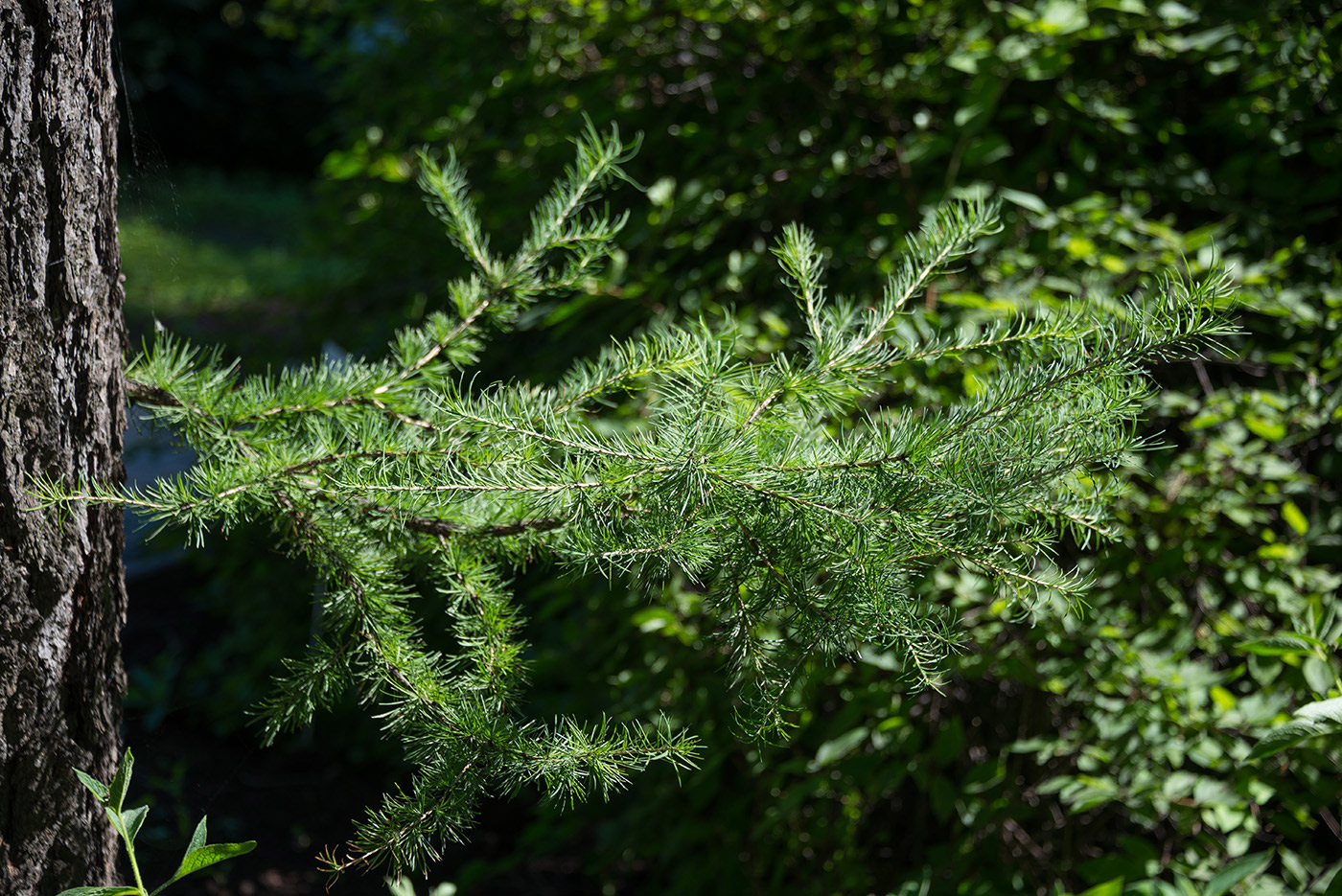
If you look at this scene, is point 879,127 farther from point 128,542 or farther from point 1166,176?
point 128,542

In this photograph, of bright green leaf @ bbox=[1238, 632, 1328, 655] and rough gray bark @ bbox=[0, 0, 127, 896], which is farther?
bright green leaf @ bbox=[1238, 632, 1328, 655]

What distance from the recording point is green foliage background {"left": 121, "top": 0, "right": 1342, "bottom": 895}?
165cm

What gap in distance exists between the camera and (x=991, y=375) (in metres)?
1.42

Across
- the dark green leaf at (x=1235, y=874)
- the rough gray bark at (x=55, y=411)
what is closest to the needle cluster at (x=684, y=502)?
the rough gray bark at (x=55, y=411)

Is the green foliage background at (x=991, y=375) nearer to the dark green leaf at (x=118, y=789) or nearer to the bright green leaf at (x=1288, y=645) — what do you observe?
the bright green leaf at (x=1288, y=645)

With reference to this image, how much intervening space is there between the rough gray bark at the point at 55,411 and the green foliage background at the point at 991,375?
0.97 meters

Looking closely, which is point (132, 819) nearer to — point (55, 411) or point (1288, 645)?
point (55, 411)

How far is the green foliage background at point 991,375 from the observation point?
5.42ft

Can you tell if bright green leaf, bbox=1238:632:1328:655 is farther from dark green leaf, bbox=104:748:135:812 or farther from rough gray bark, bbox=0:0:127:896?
rough gray bark, bbox=0:0:127:896

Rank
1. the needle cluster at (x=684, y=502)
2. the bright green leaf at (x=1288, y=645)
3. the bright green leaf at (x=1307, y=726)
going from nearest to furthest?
1. the needle cluster at (x=684, y=502)
2. the bright green leaf at (x=1307, y=726)
3. the bright green leaf at (x=1288, y=645)

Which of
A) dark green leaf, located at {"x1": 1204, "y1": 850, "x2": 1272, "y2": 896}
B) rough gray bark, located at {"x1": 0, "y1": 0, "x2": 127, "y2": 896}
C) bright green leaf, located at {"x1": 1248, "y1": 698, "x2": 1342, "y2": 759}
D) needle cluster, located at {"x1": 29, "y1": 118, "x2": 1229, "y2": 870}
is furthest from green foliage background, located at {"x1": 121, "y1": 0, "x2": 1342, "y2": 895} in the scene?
rough gray bark, located at {"x1": 0, "y1": 0, "x2": 127, "y2": 896}

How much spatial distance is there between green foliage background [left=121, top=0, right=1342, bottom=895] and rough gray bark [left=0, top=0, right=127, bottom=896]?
3.17 feet

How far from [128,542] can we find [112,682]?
3.92 m

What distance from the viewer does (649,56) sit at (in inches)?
87.2
